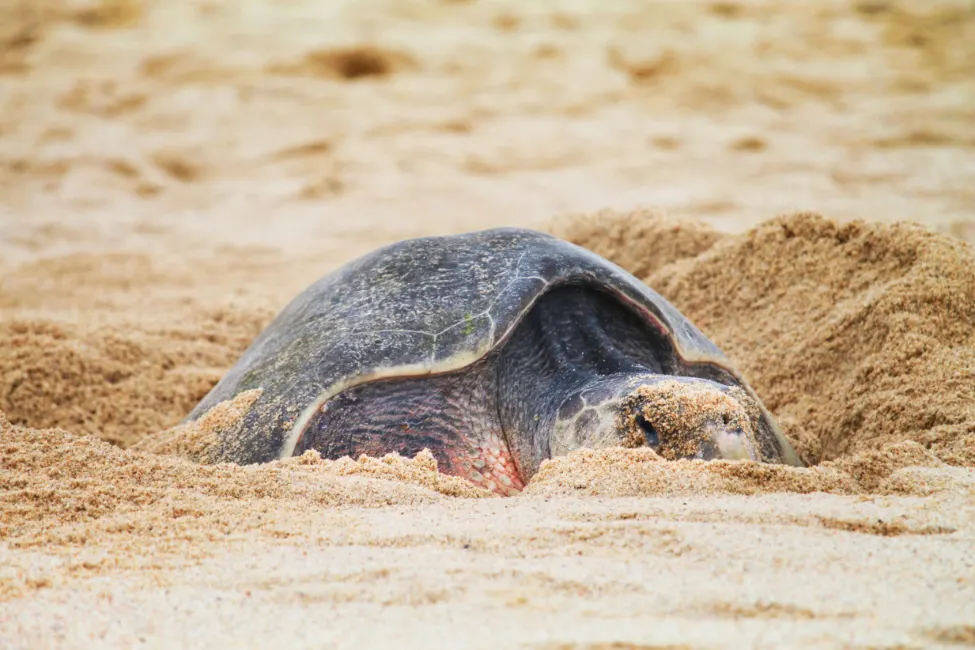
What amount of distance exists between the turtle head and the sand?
0.10 meters

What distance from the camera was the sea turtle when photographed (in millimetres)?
2283

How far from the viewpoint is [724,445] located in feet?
6.74

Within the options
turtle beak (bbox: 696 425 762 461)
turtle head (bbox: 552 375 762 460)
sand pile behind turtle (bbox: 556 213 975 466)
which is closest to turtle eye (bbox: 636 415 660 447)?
turtle head (bbox: 552 375 762 460)

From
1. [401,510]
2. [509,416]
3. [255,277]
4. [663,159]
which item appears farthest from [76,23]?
[401,510]

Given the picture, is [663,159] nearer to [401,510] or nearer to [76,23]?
[401,510]

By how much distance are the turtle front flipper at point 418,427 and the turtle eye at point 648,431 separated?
1.47ft

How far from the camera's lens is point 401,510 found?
1.81 metres

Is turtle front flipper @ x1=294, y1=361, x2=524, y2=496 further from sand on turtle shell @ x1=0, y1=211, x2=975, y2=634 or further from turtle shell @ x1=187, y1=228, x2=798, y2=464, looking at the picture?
sand on turtle shell @ x1=0, y1=211, x2=975, y2=634

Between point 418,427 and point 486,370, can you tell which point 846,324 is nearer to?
point 486,370

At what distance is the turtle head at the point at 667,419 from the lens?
207cm

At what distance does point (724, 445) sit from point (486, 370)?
28.5 inches

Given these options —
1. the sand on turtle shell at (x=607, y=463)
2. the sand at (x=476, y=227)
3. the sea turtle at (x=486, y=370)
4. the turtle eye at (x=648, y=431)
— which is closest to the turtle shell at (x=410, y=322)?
the sea turtle at (x=486, y=370)

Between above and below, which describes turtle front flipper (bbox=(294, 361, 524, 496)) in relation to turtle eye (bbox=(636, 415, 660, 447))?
below

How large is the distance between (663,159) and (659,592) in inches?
211
